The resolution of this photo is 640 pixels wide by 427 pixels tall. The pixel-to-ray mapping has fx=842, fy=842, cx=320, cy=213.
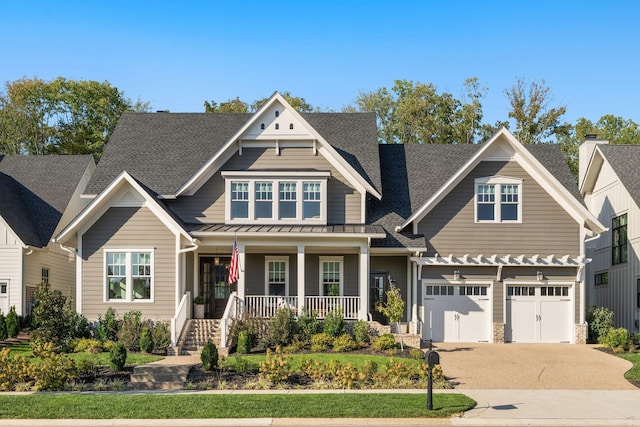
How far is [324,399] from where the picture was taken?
715 inches

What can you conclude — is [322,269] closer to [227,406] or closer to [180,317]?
[180,317]

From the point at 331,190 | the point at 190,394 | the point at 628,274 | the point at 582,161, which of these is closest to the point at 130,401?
the point at 190,394

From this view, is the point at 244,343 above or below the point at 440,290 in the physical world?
below

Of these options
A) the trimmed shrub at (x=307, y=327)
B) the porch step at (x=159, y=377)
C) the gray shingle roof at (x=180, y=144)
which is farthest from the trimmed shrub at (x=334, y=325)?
the porch step at (x=159, y=377)

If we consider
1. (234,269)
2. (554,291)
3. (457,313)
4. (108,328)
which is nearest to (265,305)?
(234,269)

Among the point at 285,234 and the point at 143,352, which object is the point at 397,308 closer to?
the point at 285,234

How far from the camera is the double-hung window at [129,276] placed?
2812cm

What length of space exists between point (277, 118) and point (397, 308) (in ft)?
27.0

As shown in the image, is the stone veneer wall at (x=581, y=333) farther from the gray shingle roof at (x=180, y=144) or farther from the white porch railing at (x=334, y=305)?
the gray shingle roof at (x=180, y=144)

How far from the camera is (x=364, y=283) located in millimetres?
28234

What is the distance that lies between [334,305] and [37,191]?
52.8 ft

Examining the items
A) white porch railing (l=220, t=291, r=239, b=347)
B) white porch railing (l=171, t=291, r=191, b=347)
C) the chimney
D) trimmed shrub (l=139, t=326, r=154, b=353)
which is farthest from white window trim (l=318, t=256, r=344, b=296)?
the chimney

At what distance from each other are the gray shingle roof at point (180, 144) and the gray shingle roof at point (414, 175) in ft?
3.84

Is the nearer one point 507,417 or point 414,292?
point 507,417
